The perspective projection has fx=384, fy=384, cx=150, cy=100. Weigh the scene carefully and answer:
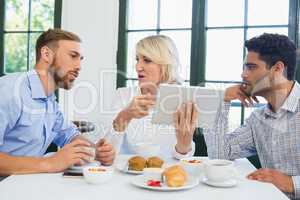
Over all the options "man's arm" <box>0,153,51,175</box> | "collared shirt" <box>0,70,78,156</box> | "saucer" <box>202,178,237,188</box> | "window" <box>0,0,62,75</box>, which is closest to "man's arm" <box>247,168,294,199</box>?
"saucer" <box>202,178,237,188</box>

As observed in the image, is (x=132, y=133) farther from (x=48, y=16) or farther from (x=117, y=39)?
(x=48, y=16)

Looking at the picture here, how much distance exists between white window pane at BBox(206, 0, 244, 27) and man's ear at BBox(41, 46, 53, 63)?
4.31 ft

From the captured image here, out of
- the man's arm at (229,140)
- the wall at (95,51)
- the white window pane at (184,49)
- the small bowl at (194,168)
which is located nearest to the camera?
the small bowl at (194,168)

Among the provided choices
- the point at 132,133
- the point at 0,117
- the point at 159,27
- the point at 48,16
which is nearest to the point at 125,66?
the point at 159,27

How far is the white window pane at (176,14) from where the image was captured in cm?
303

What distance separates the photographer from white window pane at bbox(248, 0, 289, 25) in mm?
2781

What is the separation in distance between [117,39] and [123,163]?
1.80 meters

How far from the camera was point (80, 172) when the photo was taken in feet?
4.65

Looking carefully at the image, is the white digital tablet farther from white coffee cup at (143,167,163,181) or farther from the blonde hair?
the blonde hair

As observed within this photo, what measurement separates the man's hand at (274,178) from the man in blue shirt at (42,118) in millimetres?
585

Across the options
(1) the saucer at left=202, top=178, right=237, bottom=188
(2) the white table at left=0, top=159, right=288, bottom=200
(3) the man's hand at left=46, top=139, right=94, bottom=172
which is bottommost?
(2) the white table at left=0, top=159, right=288, bottom=200

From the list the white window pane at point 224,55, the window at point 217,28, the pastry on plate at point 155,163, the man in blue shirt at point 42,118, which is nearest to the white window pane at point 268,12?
the window at point 217,28

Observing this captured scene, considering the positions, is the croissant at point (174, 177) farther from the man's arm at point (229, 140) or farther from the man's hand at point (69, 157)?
the man's arm at point (229, 140)

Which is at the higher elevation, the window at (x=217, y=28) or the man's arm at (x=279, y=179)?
the window at (x=217, y=28)
